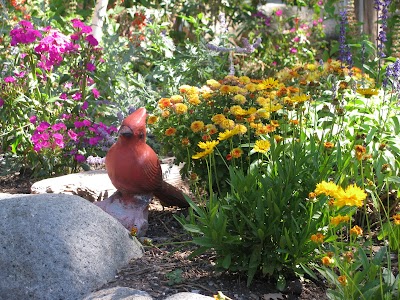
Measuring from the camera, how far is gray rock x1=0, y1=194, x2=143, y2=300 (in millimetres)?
3400

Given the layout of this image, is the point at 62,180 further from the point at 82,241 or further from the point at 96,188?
the point at 82,241

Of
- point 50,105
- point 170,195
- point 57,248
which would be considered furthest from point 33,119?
point 57,248

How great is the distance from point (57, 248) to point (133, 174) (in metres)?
0.86

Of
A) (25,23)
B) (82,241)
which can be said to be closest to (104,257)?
(82,241)

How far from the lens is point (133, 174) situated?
13.8 feet

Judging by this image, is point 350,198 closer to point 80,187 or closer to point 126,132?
point 126,132

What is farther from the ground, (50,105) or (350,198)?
(350,198)

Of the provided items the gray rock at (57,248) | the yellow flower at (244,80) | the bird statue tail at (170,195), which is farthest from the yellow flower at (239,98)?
the gray rock at (57,248)

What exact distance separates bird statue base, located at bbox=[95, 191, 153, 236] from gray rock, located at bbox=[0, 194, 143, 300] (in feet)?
1.31

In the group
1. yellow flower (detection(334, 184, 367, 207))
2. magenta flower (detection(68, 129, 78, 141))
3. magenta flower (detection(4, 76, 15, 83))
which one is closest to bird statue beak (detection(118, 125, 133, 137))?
magenta flower (detection(68, 129, 78, 141))

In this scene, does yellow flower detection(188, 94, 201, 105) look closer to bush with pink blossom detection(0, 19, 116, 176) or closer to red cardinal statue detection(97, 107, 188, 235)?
red cardinal statue detection(97, 107, 188, 235)

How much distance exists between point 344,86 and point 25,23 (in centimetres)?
285

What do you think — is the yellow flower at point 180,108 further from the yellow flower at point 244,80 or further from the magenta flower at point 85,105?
the magenta flower at point 85,105

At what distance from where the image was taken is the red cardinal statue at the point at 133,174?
4188mm
